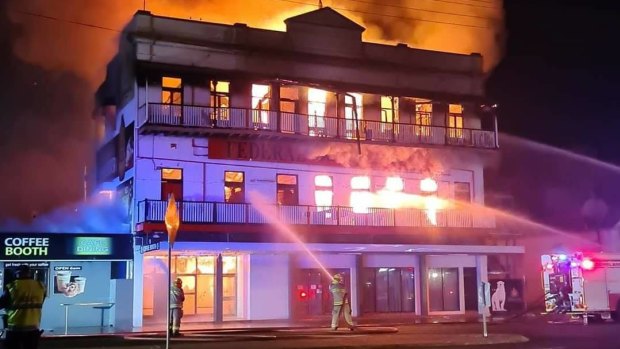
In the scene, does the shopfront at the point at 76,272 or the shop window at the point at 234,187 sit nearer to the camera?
the shopfront at the point at 76,272

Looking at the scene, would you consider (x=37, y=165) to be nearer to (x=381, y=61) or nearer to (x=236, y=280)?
(x=236, y=280)

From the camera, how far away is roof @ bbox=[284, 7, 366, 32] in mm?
29688

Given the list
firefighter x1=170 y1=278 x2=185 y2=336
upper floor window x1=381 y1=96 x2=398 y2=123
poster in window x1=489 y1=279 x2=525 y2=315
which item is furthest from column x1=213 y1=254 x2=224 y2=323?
poster in window x1=489 y1=279 x2=525 y2=315

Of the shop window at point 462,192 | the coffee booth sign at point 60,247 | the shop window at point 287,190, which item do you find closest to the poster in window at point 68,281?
the coffee booth sign at point 60,247

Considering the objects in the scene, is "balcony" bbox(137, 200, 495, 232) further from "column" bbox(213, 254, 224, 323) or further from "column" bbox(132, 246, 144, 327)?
"column" bbox(213, 254, 224, 323)

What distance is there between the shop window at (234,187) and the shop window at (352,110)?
189 inches

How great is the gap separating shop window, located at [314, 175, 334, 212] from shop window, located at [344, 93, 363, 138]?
1998 mm

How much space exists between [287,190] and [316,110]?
11.6 feet

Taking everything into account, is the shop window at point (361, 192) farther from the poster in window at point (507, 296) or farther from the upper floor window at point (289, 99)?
the poster in window at point (507, 296)

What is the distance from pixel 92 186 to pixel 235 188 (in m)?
8.47

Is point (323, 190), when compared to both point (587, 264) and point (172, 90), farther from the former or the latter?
point (587, 264)

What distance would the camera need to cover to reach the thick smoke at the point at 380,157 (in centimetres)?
2925

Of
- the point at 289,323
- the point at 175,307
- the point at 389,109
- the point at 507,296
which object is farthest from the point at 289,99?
the point at 507,296

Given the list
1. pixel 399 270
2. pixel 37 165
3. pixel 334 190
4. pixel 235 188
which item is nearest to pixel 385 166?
pixel 334 190
